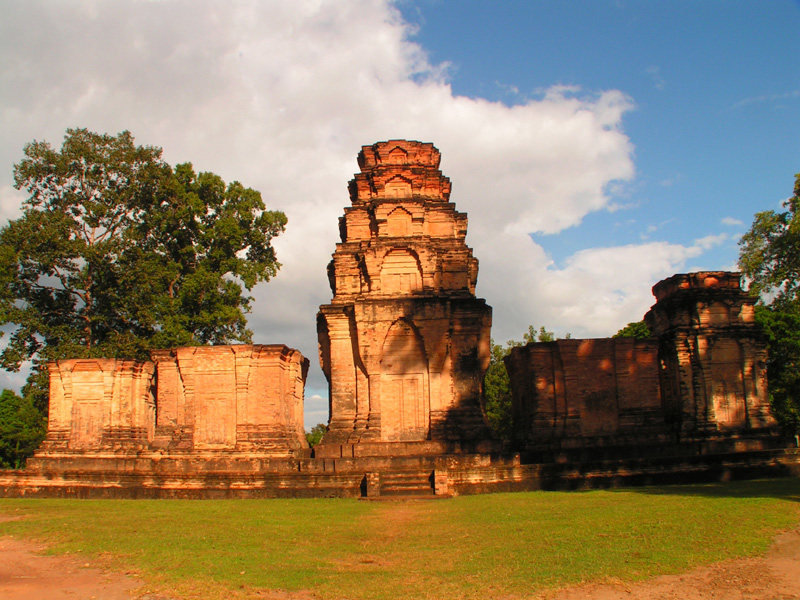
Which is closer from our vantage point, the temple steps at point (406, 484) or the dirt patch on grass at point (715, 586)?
the dirt patch on grass at point (715, 586)

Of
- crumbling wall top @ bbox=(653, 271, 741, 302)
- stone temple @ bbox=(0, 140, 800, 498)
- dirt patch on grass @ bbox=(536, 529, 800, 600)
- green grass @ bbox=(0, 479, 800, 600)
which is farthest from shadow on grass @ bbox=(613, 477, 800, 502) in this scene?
crumbling wall top @ bbox=(653, 271, 741, 302)

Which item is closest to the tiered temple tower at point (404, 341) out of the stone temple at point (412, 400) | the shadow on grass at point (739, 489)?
the stone temple at point (412, 400)

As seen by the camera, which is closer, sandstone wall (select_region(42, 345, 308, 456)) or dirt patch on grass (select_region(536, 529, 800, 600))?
dirt patch on grass (select_region(536, 529, 800, 600))

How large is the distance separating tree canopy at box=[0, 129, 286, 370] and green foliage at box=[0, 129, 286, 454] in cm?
5

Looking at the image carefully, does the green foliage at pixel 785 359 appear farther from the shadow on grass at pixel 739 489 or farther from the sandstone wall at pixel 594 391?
the shadow on grass at pixel 739 489

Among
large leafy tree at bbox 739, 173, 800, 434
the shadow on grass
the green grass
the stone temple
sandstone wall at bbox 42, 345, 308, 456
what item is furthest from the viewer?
large leafy tree at bbox 739, 173, 800, 434

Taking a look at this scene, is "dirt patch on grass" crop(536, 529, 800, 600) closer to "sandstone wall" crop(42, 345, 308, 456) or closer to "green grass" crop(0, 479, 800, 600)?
"green grass" crop(0, 479, 800, 600)

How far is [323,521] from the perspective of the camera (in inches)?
488

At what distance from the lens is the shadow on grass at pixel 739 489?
13242 mm

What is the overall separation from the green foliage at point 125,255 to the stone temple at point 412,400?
24.8 ft

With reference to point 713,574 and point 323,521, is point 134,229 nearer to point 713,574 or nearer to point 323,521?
point 323,521

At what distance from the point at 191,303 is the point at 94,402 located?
8.90 metres

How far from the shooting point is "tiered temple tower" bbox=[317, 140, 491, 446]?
20203 millimetres

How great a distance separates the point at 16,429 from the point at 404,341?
110 feet
